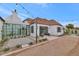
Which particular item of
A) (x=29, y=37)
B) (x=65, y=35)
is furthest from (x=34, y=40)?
(x=65, y=35)

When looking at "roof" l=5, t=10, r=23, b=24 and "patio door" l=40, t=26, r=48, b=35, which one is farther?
"patio door" l=40, t=26, r=48, b=35

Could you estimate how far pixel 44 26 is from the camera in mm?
4516

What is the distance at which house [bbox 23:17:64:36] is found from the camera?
14.6 ft

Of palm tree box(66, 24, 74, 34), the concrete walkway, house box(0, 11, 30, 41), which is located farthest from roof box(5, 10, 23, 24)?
palm tree box(66, 24, 74, 34)

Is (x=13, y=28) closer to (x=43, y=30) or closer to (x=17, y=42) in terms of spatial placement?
(x=17, y=42)

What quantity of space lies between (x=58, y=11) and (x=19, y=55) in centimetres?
78

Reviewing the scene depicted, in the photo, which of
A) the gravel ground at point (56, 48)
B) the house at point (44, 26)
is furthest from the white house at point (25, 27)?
the gravel ground at point (56, 48)

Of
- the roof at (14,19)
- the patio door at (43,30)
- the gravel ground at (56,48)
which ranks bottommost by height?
the gravel ground at (56,48)

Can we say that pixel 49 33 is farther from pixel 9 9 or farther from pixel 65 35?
pixel 9 9

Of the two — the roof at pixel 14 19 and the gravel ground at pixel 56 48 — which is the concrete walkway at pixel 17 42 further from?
the roof at pixel 14 19

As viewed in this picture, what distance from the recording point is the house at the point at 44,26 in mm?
4457

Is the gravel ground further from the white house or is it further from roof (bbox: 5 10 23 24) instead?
roof (bbox: 5 10 23 24)

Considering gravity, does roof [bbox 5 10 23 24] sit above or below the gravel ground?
above

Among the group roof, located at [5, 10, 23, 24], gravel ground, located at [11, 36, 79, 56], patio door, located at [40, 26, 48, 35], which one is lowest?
gravel ground, located at [11, 36, 79, 56]
